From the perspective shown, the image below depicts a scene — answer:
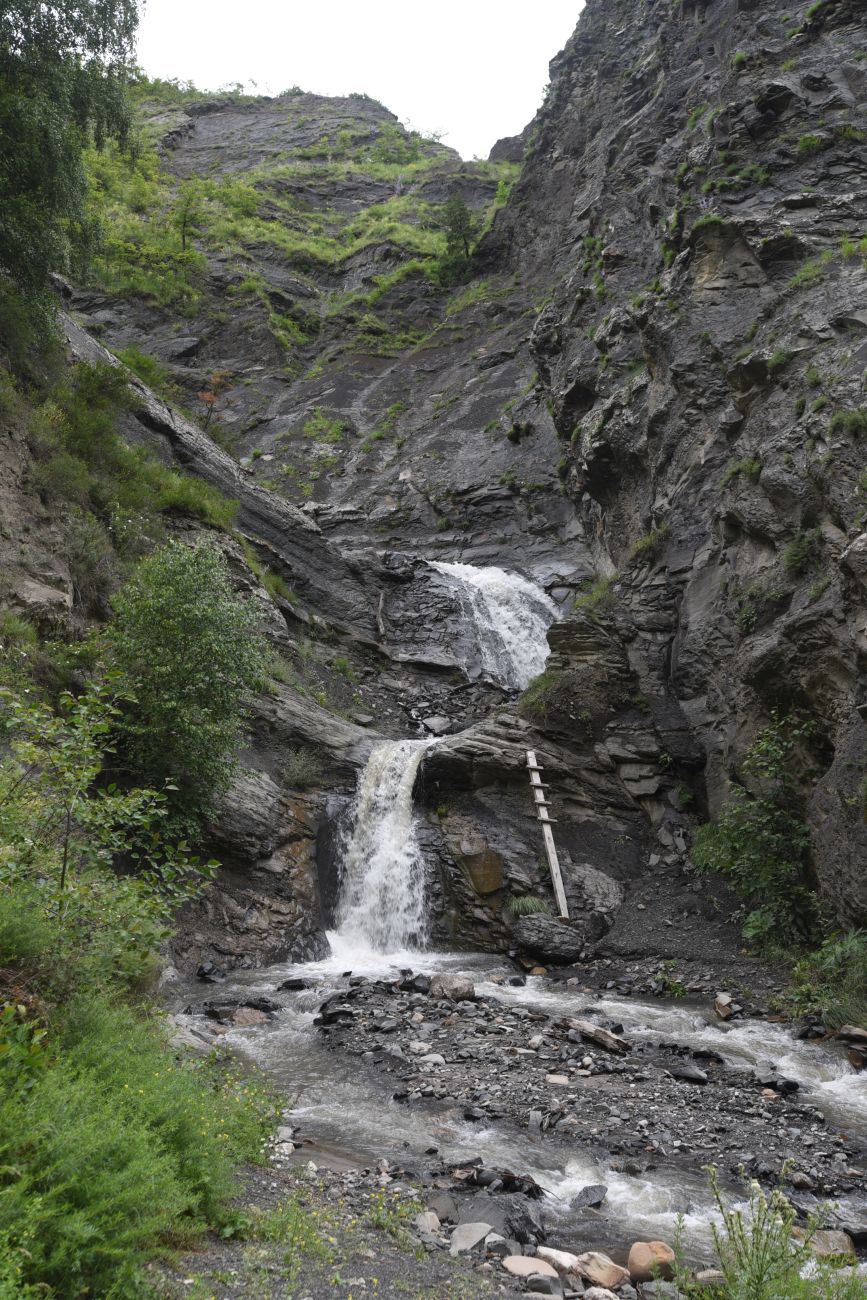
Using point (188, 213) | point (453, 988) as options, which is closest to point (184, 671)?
point (453, 988)

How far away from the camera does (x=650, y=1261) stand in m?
4.72

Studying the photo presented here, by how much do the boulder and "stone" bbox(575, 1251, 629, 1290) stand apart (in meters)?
9.18

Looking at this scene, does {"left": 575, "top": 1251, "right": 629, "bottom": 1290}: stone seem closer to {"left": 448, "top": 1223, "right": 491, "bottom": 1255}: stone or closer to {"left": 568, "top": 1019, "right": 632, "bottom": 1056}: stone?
{"left": 448, "top": 1223, "right": 491, "bottom": 1255}: stone

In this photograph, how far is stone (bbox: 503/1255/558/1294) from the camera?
446 centimetres

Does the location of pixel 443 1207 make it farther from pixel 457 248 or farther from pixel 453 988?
pixel 457 248

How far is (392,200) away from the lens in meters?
65.8

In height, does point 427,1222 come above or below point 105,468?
below

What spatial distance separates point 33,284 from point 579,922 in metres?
16.3

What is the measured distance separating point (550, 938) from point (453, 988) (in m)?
2.97

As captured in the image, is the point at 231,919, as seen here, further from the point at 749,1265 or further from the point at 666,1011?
the point at 749,1265

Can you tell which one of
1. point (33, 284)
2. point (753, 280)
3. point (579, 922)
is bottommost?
point (579, 922)

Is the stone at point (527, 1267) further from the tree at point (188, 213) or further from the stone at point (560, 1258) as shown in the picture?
the tree at point (188, 213)

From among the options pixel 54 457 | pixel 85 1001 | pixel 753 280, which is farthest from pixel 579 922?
pixel 753 280

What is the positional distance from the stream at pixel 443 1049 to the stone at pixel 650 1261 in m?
0.40
